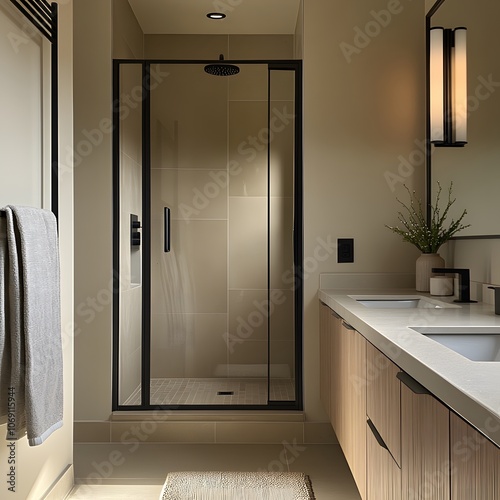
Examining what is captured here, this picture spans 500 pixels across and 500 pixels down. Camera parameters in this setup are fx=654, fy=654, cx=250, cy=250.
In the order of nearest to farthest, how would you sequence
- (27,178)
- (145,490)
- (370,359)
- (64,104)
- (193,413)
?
(370,359)
(27,178)
(64,104)
(145,490)
(193,413)

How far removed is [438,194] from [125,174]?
1604 mm

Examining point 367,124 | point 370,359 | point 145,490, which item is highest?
point 367,124

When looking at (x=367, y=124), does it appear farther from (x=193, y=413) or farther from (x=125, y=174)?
(x=193, y=413)

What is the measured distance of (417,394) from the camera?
1333 mm

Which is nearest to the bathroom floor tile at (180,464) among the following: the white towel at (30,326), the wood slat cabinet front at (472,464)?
the white towel at (30,326)

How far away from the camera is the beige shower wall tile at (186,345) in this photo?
3482 mm

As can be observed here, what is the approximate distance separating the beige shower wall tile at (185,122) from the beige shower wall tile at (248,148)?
0.07 m

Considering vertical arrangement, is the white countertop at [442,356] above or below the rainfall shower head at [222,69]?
below

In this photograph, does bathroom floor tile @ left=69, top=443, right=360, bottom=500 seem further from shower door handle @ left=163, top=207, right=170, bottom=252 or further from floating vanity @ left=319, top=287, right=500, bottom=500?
shower door handle @ left=163, top=207, right=170, bottom=252

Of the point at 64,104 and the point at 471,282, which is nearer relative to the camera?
the point at 64,104

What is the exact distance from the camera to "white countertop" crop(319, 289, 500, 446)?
964mm

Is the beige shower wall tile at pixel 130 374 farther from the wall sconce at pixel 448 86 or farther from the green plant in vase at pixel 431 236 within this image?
the wall sconce at pixel 448 86

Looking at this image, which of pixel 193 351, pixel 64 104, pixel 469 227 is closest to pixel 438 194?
pixel 469 227

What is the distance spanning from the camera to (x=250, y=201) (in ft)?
11.5
